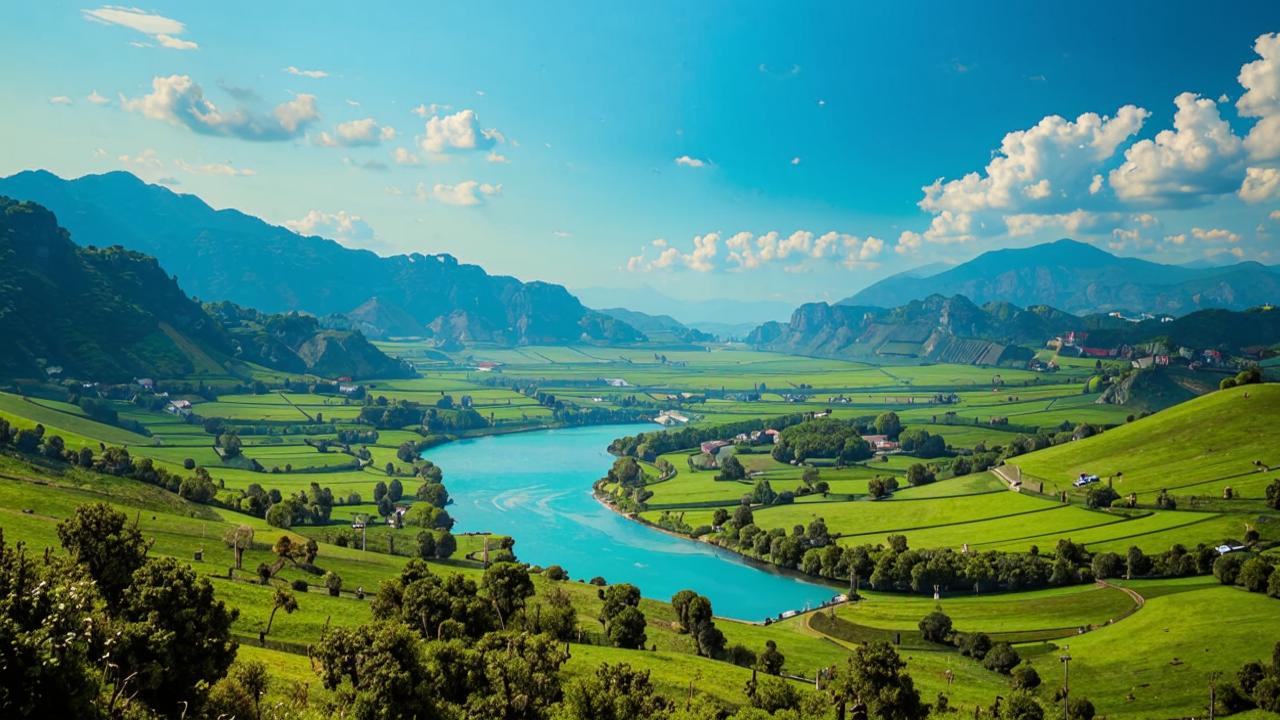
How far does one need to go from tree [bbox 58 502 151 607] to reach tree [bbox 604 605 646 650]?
1277 inches

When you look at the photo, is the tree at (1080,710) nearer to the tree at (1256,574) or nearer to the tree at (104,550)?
the tree at (1256,574)

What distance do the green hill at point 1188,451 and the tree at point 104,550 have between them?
10646 cm

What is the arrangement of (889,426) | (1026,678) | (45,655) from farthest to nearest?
(889,426)
(1026,678)
(45,655)

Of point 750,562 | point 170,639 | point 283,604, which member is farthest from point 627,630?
point 750,562

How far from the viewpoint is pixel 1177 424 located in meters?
118

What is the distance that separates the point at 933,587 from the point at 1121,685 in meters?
29.8

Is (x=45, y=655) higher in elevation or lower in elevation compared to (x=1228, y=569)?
higher

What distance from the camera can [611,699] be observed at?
36.8 metres

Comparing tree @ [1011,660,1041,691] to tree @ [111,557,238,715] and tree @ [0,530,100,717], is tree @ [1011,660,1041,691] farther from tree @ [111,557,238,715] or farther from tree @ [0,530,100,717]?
tree @ [0,530,100,717]

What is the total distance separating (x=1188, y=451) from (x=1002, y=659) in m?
63.3

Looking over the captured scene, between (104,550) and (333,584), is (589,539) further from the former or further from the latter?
(104,550)

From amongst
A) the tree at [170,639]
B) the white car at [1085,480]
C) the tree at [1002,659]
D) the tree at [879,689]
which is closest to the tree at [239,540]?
the tree at [170,639]

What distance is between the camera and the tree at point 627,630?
60.8 metres

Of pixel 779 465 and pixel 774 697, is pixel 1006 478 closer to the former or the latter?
pixel 779 465
